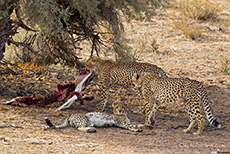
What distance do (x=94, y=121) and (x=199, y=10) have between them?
11.0 m

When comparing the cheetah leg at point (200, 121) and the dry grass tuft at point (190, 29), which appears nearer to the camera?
the cheetah leg at point (200, 121)

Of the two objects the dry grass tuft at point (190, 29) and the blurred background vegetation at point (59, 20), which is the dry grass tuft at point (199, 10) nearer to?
the dry grass tuft at point (190, 29)

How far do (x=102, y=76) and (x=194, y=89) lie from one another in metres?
2.21

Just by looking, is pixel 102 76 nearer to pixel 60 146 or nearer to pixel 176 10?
pixel 60 146

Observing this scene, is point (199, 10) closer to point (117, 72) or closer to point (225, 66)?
point (225, 66)

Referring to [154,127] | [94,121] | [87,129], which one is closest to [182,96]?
[154,127]

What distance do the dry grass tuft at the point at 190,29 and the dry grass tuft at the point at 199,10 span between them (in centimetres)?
107

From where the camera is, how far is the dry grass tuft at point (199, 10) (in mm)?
14820

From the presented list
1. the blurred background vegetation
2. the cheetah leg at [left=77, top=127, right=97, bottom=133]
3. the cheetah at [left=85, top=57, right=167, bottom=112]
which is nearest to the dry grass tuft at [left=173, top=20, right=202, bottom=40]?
the blurred background vegetation

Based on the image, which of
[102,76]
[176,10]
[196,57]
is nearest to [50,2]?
[102,76]

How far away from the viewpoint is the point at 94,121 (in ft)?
17.6

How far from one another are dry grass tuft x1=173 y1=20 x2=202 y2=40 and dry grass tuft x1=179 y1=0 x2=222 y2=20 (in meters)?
1.07

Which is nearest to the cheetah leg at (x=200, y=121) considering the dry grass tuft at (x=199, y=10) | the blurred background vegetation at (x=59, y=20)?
the blurred background vegetation at (x=59, y=20)

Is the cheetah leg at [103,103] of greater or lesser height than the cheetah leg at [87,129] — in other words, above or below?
above
